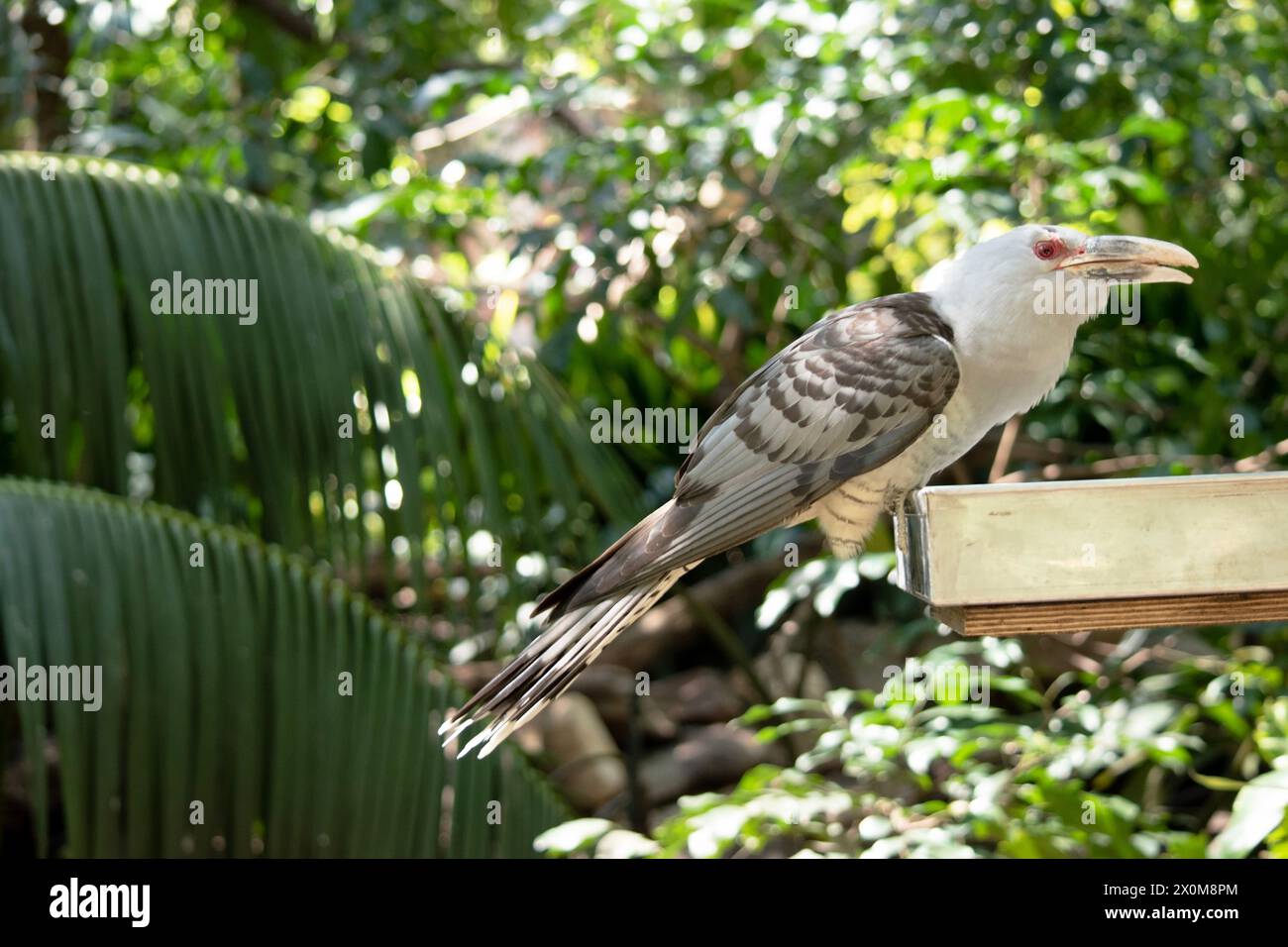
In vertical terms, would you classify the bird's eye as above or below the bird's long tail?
above

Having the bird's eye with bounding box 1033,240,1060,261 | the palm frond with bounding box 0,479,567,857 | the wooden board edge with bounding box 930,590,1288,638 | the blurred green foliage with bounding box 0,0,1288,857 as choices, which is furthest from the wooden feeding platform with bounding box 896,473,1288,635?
the palm frond with bounding box 0,479,567,857

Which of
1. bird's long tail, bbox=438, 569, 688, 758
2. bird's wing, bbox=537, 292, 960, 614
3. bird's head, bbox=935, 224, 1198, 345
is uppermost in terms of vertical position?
bird's head, bbox=935, 224, 1198, 345

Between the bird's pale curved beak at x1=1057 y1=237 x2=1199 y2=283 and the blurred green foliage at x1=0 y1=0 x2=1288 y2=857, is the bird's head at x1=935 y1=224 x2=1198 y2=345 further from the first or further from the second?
the blurred green foliage at x1=0 y1=0 x2=1288 y2=857

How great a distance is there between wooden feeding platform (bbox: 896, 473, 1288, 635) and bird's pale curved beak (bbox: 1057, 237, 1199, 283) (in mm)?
542

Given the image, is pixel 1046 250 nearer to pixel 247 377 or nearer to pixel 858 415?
pixel 858 415

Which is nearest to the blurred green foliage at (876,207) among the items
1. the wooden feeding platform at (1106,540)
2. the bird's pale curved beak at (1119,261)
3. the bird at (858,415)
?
the bird at (858,415)

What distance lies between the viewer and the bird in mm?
1839

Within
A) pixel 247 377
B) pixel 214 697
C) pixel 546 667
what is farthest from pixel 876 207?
pixel 546 667

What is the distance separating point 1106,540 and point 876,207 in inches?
102

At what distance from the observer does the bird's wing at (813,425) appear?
2016 millimetres

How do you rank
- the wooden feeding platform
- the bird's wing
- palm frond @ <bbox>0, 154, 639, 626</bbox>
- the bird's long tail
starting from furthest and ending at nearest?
1. palm frond @ <bbox>0, 154, 639, 626</bbox>
2. the bird's wing
3. the bird's long tail
4. the wooden feeding platform
